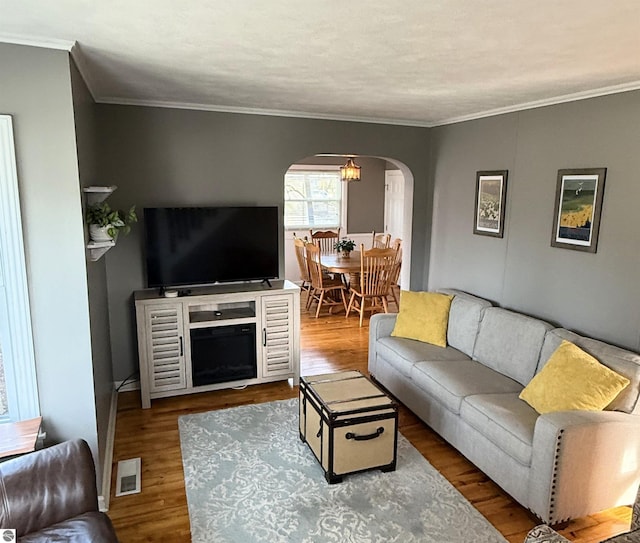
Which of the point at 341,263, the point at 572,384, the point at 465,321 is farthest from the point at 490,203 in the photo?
the point at 341,263

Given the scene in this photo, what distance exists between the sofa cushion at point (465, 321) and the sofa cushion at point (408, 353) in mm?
76

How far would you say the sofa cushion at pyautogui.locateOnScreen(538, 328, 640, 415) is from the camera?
2.61 m

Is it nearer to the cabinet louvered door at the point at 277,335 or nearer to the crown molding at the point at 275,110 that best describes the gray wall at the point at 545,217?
the crown molding at the point at 275,110

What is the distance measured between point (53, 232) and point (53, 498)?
1179 millimetres

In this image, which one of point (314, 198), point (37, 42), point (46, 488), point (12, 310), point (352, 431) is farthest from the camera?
point (314, 198)

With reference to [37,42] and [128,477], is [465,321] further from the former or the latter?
[37,42]

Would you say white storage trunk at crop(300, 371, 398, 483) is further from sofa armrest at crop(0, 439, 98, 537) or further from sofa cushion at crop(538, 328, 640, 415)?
sofa armrest at crop(0, 439, 98, 537)

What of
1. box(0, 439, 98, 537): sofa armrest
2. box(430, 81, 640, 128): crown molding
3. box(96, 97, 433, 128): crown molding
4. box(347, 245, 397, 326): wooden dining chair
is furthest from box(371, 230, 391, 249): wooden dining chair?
box(0, 439, 98, 537): sofa armrest

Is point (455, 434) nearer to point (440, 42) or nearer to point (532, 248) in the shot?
point (532, 248)

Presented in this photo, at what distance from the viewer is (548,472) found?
2398 millimetres

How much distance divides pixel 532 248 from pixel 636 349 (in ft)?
3.49

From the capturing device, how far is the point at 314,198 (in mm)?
8125

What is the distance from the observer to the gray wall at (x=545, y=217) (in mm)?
3002

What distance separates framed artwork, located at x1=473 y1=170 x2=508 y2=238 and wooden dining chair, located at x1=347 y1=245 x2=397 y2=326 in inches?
70.8
